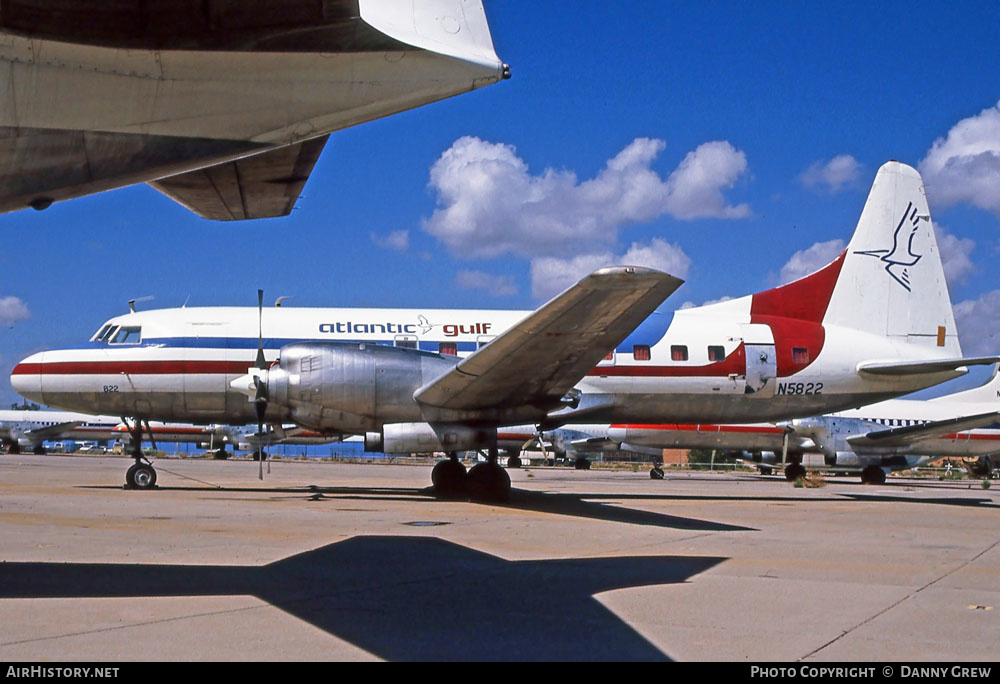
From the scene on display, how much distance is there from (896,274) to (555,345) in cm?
1155

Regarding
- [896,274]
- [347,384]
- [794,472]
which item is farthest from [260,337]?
[794,472]

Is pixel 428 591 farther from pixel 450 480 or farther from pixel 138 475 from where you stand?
pixel 138 475

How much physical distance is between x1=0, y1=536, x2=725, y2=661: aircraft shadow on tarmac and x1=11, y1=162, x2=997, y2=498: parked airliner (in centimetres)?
498

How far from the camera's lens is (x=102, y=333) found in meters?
18.9

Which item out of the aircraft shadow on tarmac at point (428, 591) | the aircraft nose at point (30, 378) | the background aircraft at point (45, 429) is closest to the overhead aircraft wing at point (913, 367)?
the aircraft shadow on tarmac at point (428, 591)

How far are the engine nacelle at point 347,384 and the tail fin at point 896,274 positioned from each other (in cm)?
1112

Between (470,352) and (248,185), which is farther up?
(248,185)

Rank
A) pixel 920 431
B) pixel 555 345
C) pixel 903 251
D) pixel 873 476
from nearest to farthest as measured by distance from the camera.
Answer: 1. pixel 555 345
2. pixel 903 251
3. pixel 920 431
4. pixel 873 476

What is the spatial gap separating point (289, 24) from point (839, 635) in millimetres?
5247

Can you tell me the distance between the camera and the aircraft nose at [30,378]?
1809 centimetres

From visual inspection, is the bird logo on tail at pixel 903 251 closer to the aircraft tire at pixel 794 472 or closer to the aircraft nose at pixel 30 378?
the aircraft tire at pixel 794 472

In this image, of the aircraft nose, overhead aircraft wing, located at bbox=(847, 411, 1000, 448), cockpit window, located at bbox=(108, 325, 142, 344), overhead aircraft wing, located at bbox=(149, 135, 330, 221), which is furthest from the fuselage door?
the aircraft nose

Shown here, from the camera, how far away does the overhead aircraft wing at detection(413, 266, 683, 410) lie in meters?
11.9

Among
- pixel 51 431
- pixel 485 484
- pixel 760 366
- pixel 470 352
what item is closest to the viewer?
pixel 485 484
